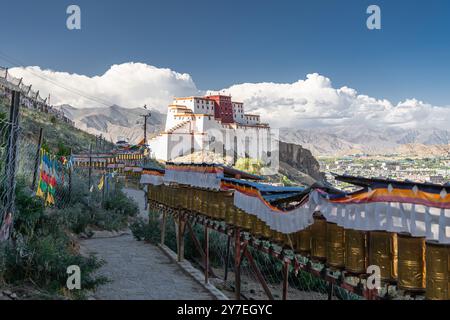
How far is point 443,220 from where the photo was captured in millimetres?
4902

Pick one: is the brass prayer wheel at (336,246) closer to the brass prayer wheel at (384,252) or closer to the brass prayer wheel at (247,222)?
the brass prayer wheel at (384,252)

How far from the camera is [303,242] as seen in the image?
7727 millimetres

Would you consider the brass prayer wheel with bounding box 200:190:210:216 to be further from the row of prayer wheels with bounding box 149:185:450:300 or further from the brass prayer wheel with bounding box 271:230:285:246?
the brass prayer wheel with bounding box 271:230:285:246

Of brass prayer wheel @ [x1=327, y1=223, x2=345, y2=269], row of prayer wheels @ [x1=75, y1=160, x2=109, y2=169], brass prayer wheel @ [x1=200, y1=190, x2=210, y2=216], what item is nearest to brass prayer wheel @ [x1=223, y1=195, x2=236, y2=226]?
brass prayer wheel @ [x1=200, y1=190, x2=210, y2=216]

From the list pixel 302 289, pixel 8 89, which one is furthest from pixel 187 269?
pixel 8 89

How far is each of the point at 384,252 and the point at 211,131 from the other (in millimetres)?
82760

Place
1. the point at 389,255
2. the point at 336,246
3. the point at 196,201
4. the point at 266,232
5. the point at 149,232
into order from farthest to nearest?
1. the point at 149,232
2. the point at 196,201
3. the point at 266,232
4. the point at 336,246
5. the point at 389,255

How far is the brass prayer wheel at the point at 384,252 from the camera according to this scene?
582 cm

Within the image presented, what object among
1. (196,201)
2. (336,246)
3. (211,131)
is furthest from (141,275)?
(211,131)

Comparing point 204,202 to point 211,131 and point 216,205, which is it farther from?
point 211,131

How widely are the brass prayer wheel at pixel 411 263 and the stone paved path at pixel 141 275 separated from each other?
7.01 m
